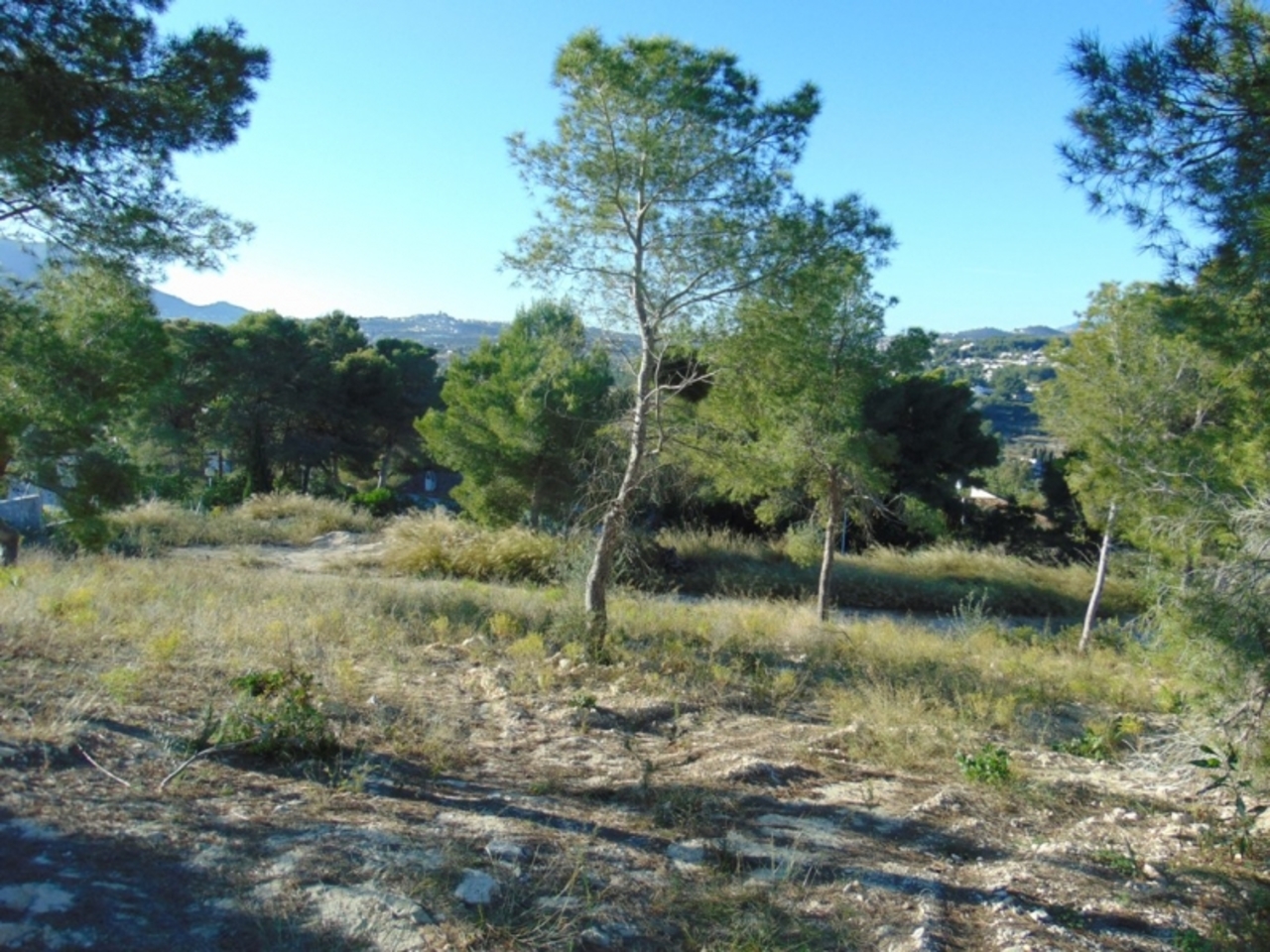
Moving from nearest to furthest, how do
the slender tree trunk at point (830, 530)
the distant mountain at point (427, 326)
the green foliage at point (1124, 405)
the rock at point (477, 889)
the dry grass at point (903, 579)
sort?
the rock at point (477, 889) < the green foliage at point (1124, 405) < the slender tree trunk at point (830, 530) < the dry grass at point (903, 579) < the distant mountain at point (427, 326)

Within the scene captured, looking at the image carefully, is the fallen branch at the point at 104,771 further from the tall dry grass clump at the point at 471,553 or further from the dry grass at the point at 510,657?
the tall dry grass clump at the point at 471,553

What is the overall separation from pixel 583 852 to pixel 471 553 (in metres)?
16.2

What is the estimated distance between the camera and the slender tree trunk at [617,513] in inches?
356

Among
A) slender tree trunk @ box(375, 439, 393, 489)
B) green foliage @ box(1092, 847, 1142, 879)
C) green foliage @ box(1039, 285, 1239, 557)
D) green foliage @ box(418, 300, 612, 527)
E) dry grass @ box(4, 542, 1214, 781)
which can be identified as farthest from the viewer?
slender tree trunk @ box(375, 439, 393, 489)

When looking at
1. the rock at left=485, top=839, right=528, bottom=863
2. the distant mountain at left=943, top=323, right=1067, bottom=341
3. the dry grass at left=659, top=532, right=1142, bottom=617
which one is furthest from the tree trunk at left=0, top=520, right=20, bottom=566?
the distant mountain at left=943, top=323, right=1067, bottom=341

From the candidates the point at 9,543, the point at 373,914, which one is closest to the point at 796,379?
the point at 373,914

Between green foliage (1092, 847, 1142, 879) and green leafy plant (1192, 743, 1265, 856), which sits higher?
green leafy plant (1192, 743, 1265, 856)

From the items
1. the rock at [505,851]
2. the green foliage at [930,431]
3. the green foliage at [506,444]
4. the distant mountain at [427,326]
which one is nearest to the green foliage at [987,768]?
the rock at [505,851]

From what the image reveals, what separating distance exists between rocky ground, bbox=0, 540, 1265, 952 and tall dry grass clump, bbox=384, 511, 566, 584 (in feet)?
45.1

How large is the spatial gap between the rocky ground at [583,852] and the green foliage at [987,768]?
0.43 feet

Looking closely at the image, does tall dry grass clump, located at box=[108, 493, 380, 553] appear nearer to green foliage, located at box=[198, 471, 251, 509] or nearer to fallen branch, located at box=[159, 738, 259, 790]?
green foliage, located at box=[198, 471, 251, 509]

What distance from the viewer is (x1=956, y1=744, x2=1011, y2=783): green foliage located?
5.37 metres

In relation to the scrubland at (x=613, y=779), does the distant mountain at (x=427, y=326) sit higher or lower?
higher

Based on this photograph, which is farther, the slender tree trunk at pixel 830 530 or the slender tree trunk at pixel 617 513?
the slender tree trunk at pixel 830 530
